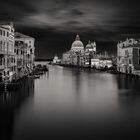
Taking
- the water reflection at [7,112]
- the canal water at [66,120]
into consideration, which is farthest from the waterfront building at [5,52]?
the canal water at [66,120]

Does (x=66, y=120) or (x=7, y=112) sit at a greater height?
(x=7, y=112)

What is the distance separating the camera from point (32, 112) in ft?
63.2

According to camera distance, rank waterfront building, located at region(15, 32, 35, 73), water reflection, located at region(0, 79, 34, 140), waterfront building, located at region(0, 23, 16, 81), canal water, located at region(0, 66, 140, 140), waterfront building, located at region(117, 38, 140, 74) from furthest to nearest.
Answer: waterfront building, located at region(117, 38, 140, 74)
waterfront building, located at region(15, 32, 35, 73)
waterfront building, located at region(0, 23, 16, 81)
water reflection, located at region(0, 79, 34, 140)
canal water, located at region(0, 66, 140, 140)

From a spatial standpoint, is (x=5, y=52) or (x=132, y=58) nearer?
(x=5, y=52)

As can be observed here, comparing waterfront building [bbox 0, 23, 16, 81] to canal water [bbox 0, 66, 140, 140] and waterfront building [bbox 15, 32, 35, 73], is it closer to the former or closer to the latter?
canal water [bbox 0, 66, 140, 140]

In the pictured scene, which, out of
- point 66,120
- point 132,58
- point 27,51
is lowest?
point 66,120

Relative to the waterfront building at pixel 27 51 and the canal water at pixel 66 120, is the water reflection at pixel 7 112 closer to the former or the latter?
the canal water at pixel 66 120

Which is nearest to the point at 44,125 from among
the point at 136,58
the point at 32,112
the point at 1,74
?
Answer: the point at 32,112

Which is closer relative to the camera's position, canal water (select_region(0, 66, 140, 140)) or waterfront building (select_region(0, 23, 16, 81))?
canal water (select_region(0, 66, 140, 140))

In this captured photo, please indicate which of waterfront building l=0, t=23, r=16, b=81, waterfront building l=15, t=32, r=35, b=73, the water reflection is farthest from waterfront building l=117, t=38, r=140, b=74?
the water reflection

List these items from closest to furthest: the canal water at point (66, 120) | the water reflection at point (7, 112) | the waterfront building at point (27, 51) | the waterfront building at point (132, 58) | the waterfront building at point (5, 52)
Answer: the canal water at point (66, 120) < the water reflection at point (7, 112) < the waterfront building at point (5, 52) < the waterfront building at point (27, 51) < the waterfront building at point (132, 58)

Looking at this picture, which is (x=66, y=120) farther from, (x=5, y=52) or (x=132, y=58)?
(x=132, y=58)

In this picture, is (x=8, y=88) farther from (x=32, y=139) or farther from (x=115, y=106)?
(x=32, y=139)

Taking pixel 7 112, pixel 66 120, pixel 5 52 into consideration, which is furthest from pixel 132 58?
pixel 66 120
